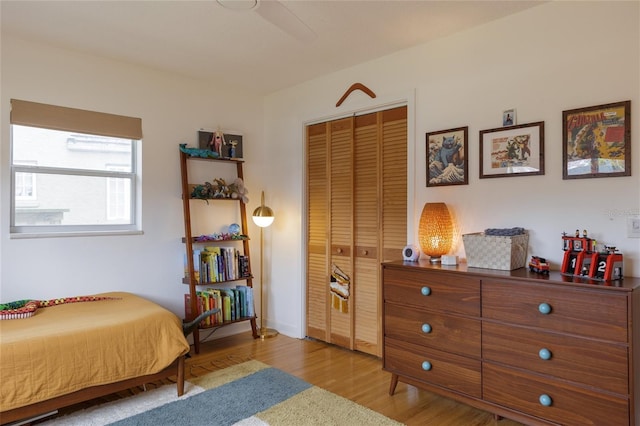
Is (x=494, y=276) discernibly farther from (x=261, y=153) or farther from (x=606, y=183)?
(x=261, y=153)

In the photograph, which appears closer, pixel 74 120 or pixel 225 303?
pixel 74 120

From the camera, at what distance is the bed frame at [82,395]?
6.62 feet

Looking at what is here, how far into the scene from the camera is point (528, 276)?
2074mm

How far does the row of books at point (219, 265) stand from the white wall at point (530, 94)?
164 cm

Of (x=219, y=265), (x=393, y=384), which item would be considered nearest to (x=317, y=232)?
(x=219, y=265)

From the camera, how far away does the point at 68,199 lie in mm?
3139

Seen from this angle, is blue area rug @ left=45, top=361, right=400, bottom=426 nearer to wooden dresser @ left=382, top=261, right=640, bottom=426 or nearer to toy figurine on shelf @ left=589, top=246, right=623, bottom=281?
wooden dresser @ left=382, top=261, right=640, bottom=426

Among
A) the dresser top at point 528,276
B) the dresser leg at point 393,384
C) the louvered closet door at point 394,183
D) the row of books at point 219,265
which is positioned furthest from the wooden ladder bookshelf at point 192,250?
the dresser top at point 528,276

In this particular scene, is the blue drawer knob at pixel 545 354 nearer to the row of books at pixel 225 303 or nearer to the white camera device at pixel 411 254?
the white camera device at pixel 411 254

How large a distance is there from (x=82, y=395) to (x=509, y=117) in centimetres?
299

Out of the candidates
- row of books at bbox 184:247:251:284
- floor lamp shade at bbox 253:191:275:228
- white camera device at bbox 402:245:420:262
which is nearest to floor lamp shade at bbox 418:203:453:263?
white camera device at bbox 402:245:420:262

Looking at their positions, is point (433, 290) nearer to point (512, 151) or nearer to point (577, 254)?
point (577, 254)

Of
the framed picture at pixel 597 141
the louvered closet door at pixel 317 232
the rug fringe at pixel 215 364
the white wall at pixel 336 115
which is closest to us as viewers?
the framed picture at pixel 597 141

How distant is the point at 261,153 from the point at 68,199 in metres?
1.83
